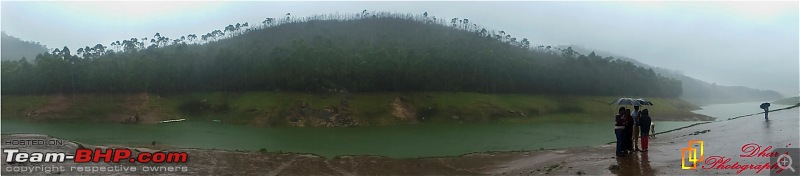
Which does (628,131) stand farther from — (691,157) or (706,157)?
(706,157)

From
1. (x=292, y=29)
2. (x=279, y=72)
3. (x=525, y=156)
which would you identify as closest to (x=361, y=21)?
(x=292, y=29)

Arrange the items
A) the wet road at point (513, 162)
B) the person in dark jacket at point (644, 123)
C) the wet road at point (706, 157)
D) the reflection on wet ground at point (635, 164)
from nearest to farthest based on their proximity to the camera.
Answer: the wet road at point (706, 157)
the reflection on wet ground at point (635, 164)
the wet road at point (513, 162)
the person in dark jacket at point (644, 123)

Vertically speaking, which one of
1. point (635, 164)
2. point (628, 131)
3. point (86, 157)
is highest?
point (628, 131)

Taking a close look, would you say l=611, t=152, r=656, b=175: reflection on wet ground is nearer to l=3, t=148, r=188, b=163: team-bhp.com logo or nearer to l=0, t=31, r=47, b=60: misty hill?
l=3, t=148, r=188, b=163: team-bhp.com logo

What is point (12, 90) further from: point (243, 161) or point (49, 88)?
point (243, 161)

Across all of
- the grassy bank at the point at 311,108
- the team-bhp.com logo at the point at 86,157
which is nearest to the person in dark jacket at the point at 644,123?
the team-bhp.com logo at the point at 86,157

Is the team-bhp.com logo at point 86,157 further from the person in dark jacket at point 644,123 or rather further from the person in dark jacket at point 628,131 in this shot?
the person in dark jacket at point 644,123

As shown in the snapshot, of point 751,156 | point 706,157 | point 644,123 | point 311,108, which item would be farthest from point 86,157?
point 311,108
